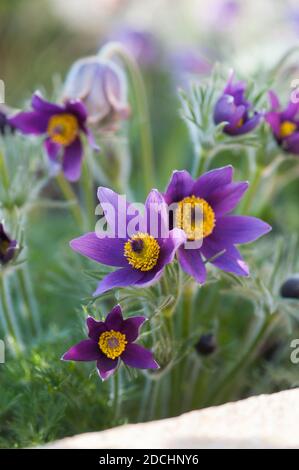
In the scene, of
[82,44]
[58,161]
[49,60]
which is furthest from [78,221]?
[82,44]

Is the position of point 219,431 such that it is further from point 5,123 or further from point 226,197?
point 5,123

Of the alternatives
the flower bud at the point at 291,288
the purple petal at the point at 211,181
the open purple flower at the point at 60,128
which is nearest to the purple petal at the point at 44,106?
the open purple flower at the point at 60,128

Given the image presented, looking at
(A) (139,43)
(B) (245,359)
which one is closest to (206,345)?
(B) (245,359)

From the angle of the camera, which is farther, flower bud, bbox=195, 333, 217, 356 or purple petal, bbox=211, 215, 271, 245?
flower bud, bbox=195, 333, 217, 356

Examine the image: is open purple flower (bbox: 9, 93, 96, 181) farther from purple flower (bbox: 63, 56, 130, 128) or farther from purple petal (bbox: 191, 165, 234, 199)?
purple petal (bbox: 191, 165, 234, 199)

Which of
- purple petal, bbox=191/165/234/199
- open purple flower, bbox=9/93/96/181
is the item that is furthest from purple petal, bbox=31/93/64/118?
purple petal, bbox=191/165/234/199

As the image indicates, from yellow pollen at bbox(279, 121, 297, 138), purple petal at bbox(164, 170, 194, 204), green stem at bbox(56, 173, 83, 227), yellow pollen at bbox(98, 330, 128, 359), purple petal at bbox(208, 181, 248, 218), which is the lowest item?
yellow pollen at bbox(98, 330, 128, 359)
